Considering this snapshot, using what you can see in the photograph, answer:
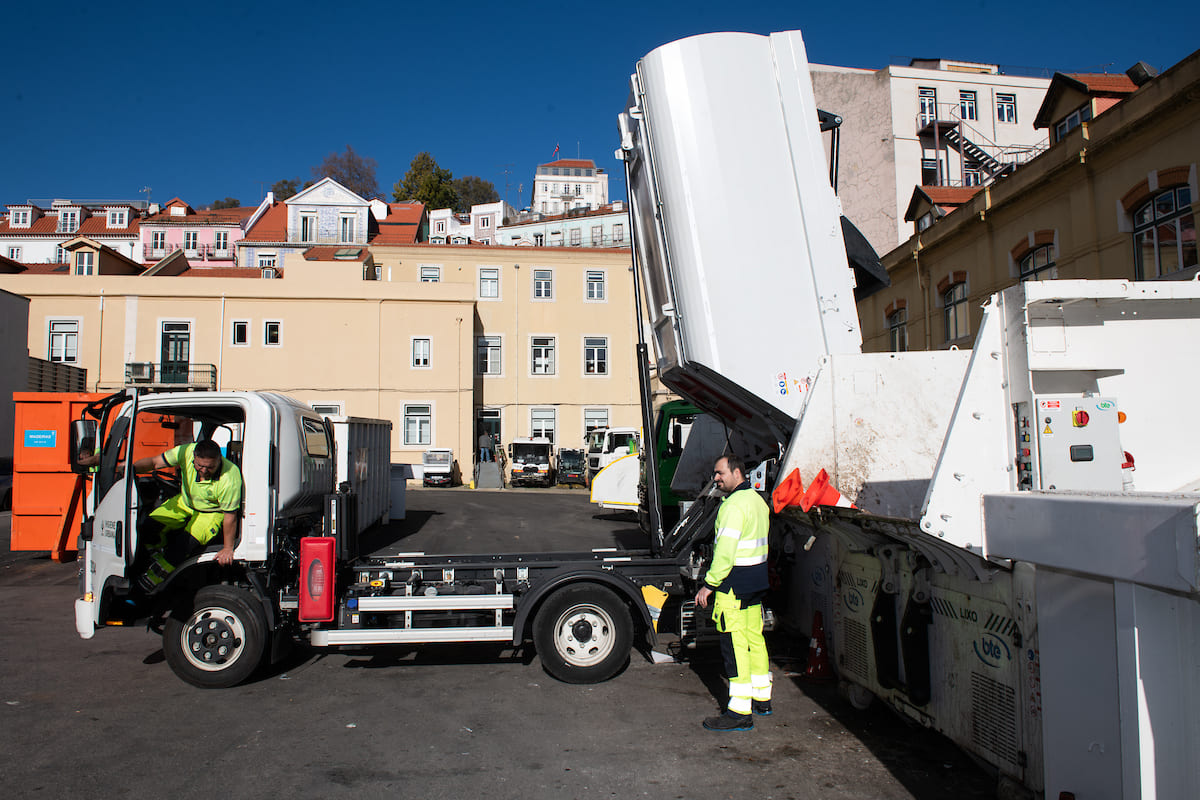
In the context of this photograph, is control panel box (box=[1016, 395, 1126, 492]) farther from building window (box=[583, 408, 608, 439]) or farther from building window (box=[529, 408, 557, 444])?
building window (box=[529, 408, 557, 444])

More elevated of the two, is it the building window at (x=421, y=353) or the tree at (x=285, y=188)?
the tree at (x=285, y=188)

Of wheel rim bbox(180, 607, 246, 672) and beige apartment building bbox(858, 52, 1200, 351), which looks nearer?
wheel rim bbox(180, 607, 246, 672)

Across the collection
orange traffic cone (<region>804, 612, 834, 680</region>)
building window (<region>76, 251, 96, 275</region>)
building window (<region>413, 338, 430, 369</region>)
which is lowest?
orange traffic cone (<region>804, 612, 834, 680</region>)

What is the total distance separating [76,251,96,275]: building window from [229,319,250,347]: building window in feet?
39.2

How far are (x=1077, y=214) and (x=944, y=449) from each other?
14.2 metres

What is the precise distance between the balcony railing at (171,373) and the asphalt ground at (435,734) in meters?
28.8

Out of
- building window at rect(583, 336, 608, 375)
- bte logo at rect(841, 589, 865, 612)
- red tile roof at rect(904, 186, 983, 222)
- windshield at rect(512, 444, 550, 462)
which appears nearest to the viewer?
bte logo at rect(841, 589, 865, 612)

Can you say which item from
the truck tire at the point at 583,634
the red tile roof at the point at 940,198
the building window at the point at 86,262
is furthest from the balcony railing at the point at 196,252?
the truck tire at the point at 583,634

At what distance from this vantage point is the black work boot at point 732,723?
5.04 meters

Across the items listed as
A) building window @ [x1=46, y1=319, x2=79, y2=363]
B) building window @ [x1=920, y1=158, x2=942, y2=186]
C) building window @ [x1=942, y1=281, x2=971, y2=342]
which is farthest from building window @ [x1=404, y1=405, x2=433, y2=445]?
building window @ [x1=920, y1=158, x2=942, y2=186]

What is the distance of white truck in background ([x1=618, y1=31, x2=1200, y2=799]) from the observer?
269cm

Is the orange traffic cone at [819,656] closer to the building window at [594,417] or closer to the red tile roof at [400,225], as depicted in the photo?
the building window at [594,417]

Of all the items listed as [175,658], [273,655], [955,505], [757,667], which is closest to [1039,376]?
[955,505]

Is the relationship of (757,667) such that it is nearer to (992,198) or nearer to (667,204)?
(667,204)
